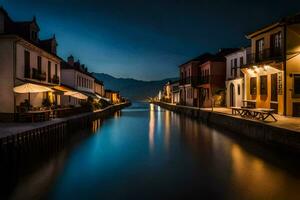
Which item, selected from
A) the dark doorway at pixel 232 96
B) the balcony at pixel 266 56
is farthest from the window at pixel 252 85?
the dark doorway at pixel 232 96

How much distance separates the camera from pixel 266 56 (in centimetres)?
2458

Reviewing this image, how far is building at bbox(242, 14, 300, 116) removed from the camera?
2173cm

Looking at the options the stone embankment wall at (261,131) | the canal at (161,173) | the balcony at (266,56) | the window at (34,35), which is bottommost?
the canal at (161,173)

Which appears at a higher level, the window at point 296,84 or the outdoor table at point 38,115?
→ the window at point 296,84

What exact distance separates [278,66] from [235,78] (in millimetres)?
13372

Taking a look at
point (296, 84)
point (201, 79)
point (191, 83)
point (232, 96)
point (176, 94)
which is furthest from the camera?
point (176, 94)

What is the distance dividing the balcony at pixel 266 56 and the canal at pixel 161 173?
32.0ft

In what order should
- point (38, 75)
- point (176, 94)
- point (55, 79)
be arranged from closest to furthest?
point (38, 75) → point (55, 79) → point (176, 94)

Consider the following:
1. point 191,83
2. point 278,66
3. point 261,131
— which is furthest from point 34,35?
point 191,83

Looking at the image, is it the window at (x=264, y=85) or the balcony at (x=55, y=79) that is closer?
the window at (x=264, y=85)

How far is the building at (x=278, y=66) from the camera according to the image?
2173 centimetres

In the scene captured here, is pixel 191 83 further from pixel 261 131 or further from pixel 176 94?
pixel 261 131

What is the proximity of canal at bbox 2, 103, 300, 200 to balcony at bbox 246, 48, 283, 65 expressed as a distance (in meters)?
9.74

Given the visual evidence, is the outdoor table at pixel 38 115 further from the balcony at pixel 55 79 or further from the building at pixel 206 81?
the building at pixel 206 81
